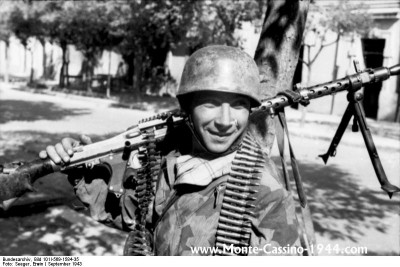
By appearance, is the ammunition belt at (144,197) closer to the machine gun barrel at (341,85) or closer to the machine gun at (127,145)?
the machine gun at (127,145)

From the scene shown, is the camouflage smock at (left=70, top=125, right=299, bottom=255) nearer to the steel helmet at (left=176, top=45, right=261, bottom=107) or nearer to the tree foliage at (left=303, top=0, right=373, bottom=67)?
the steel helmet at (left=176, top=45, right=261, bottom=107)

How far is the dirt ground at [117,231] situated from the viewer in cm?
573

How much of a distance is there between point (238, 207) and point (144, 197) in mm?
747

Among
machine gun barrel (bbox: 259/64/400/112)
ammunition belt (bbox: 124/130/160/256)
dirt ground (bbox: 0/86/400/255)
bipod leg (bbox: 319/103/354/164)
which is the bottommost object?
dirt ground (bbox: 0/86/400/255)

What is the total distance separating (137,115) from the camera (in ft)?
60.4

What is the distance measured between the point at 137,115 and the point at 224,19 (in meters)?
5.14

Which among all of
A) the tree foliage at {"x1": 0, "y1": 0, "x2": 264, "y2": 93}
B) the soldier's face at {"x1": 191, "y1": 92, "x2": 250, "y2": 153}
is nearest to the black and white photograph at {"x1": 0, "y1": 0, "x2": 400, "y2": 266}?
the soldier's face at {"x1": 191, "y1": 92, "x2": 250, "y2": 153}

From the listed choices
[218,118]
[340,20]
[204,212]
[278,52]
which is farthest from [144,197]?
[340,20]

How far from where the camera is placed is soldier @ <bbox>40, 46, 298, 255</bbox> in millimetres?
2154

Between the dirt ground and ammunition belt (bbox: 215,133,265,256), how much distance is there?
3.71 ft

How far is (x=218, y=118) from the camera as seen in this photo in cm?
232

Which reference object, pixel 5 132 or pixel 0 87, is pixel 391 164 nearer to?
pixel 5 132

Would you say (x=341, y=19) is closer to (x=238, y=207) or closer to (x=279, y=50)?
(x=279, y=50)

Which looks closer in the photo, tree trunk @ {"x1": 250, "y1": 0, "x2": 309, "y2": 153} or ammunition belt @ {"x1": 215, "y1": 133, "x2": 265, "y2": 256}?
ammunition belt @ {"x1": 215, "y1": 133, "x2": 265, "y2": 256}
